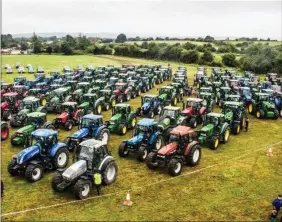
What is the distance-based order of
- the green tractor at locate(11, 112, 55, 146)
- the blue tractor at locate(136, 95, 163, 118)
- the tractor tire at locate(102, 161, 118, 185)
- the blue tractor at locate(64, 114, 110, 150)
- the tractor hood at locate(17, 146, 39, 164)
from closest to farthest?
the tractor tire at locate(102, 161, 118, 185) < the tractor hood at locate(17, 146, 39, 164) < the blue tractor at locate(64, 114, 110, 150) < the green tractor at locate(11, 112, 55, 146) < the blue tractor at locate(136, 95, 163, 118)

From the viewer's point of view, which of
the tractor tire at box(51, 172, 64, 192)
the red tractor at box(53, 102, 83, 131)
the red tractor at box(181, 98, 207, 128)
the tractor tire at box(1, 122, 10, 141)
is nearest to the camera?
the tractor tire at box(51, 172, 64, 192)

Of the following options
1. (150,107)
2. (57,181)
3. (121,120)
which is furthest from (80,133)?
(150,107)

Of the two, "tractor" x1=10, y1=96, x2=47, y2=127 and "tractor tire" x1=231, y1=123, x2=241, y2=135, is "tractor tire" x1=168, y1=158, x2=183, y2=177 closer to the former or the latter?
"tractor tire" x1=231, y1=123, x2=241, y2=135

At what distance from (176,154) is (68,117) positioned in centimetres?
905

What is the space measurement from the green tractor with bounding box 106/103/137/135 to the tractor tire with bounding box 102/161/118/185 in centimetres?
636

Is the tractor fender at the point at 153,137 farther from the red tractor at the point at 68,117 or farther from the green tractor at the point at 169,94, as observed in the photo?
the green tractor at the point at 169,94

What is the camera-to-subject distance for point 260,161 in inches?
657

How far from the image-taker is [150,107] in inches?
958

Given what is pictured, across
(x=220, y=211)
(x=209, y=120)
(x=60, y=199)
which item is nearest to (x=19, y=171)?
(x=60, y=199)

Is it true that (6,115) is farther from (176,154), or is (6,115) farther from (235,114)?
(235,114)

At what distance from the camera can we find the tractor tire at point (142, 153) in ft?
52.4

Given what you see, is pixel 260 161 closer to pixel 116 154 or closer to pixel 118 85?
pixel 116 154

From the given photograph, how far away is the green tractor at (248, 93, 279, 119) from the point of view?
2472 centimetres

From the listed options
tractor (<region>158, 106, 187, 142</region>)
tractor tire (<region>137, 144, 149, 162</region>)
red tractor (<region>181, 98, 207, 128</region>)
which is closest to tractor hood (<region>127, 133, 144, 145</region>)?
tractor tire (<region>137, 144, 149, 162</region>)
